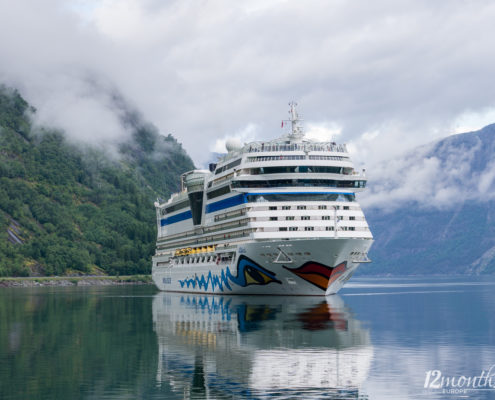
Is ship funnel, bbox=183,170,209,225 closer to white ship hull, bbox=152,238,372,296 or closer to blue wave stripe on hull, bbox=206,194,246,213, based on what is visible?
blue wave stripe on hull, bbox=206,194,246,213

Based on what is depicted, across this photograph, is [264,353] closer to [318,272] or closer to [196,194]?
[318,272]

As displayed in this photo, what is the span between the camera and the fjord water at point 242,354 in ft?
113

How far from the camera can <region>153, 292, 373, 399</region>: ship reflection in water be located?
34469 millimetres

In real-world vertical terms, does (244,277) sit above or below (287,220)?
below

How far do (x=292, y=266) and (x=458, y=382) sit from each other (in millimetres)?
53107

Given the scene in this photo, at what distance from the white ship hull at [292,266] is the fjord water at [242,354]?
37.9 ft

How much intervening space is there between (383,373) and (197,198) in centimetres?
7976

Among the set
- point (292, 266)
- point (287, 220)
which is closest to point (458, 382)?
point (292, 266)

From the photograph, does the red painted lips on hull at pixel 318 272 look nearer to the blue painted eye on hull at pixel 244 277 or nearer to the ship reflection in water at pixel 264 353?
the blue painted eye on hull at pixel 244 277

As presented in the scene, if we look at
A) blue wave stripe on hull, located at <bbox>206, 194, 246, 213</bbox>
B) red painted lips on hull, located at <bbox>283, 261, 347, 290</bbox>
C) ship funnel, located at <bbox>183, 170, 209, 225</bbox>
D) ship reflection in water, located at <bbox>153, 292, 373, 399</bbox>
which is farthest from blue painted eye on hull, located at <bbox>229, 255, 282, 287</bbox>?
ship funnel, located at <bbox>183, 170, 209, 225</bbox>

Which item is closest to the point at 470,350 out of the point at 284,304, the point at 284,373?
the point at 284,373

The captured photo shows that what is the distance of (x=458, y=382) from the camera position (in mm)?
35469

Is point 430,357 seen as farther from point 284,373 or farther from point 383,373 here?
point 284,373

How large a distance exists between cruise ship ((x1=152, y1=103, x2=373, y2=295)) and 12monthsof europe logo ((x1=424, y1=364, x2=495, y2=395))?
1899 inches
